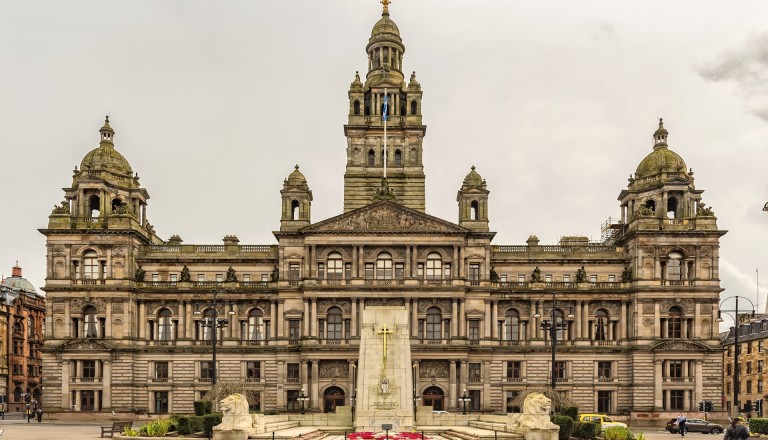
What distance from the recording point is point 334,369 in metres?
84.5

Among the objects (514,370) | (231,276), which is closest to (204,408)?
(231,276)

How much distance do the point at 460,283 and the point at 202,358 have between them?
87.8 feet

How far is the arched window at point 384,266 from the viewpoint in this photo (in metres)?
85.8

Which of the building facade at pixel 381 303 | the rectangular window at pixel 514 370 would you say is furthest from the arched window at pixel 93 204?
the rectangular window at pixel 514 370

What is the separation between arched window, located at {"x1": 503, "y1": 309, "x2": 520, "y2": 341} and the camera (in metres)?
88.1

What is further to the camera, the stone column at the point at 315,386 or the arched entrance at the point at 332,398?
the arched entrance at the point at 332,398

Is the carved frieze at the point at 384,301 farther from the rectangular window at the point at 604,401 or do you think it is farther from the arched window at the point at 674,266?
the arched window at the point at 674,266

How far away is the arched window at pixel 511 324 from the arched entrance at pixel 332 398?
17.9 m

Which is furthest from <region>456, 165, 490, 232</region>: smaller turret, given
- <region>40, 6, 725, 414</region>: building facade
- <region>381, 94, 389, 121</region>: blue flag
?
<region>381, 94, 389, 121</region>: blue flag

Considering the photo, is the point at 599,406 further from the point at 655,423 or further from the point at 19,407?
the point at 19,407

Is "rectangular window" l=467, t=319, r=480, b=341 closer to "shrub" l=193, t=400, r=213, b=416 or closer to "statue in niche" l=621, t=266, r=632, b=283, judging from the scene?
"statue in niche" l=621, t=266, r=632, b=283

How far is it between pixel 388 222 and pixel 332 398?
18080mm

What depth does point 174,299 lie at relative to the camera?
8781 centimetres

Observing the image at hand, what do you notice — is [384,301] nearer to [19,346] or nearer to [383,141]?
[383,141]
